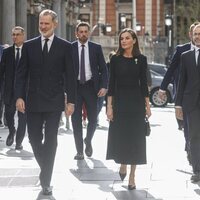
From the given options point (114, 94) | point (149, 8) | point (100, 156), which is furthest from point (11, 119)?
point (149, 8)

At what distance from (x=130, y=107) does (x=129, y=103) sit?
5 cm

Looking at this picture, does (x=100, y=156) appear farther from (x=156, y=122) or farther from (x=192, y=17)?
(x=192, y=17)

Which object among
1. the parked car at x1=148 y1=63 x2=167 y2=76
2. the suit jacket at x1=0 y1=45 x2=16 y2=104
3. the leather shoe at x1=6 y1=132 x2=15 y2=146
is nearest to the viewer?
the suit jacket at x1=0 y1=45 x2=16 y2=104

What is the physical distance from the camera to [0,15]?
Answer: 70.4ft

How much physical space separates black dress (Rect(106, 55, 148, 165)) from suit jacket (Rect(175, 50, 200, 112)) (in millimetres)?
596

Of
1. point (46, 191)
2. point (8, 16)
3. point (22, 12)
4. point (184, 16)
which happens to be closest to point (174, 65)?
point (46, 191)

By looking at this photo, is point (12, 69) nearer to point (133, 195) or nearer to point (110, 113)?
point (110, 113)

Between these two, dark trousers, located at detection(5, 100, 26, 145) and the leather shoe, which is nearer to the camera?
dark trousers, located at detection(5, 100, 26, 145)

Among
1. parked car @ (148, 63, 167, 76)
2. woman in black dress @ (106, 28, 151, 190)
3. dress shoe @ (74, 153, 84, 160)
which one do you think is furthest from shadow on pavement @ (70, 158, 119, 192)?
parked car @ (148, 63, 167, 76)

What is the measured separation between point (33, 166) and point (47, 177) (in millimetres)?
1989

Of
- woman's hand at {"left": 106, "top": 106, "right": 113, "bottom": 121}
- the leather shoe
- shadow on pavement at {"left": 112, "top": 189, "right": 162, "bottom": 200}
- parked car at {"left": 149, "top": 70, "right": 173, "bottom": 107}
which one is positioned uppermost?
woman's hand at {"left": 106, "top": 106, "right": 113, "bottom": 121}

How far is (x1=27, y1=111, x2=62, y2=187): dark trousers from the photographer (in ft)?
26.5

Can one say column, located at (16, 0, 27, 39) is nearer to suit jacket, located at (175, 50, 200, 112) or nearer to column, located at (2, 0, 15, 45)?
column, located at (2, 0, 15, 45)

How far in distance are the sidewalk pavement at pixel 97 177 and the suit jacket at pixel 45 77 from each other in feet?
3.15
